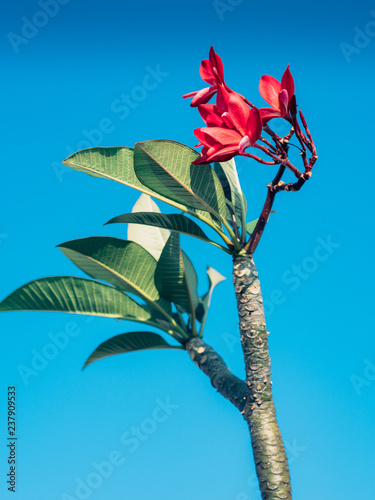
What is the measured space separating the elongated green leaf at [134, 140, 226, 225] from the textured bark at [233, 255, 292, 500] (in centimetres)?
27

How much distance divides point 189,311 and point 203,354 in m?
0.32

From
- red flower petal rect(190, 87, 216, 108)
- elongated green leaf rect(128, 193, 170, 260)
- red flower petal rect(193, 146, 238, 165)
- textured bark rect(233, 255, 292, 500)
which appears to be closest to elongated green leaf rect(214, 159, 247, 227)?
textured bark rect(233, 255, 292, 500)

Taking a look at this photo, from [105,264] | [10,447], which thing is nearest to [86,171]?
[105,264]

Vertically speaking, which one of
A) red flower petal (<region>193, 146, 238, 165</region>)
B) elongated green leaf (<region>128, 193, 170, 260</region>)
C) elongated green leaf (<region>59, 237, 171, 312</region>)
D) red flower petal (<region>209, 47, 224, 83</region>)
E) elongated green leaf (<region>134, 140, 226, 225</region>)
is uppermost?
elongated green leaf (<region>128, 193, 170, 260</region>)

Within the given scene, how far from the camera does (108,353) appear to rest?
237 centimetres

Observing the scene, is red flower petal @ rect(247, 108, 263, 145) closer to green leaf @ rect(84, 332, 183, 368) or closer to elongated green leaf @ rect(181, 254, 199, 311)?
elongated green leaf @ rect(181, 254, 199, 311)

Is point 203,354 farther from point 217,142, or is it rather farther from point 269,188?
point 217,142

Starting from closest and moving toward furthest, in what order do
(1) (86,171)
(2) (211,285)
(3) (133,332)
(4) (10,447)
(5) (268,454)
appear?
(5) (268,454)
(1) (86,171)
(3) (133,332)
(4) (10,447)
(2) (211,285)

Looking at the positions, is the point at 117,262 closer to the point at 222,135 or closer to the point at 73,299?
the point at 73,299

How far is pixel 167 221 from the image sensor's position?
197 centimetres

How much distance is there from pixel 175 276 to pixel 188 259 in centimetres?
14

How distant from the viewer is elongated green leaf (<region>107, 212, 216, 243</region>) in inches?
76.0

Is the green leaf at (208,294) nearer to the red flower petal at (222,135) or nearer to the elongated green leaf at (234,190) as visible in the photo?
the elongated green leaf at (234,190)

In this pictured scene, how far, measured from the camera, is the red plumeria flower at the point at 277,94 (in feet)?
4.61
